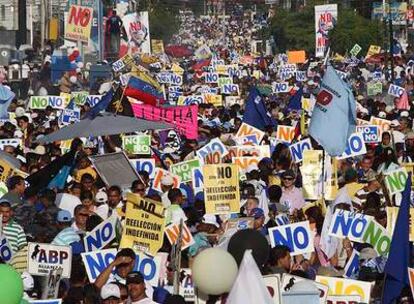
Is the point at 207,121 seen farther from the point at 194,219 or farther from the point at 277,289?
the point at 277,289

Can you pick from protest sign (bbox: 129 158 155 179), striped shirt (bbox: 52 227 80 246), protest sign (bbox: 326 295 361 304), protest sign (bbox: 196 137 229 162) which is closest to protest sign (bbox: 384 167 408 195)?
protest sign (bbox: 129 158 155 179)

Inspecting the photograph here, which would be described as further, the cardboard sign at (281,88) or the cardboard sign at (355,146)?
the cardboard sign at (281,88)

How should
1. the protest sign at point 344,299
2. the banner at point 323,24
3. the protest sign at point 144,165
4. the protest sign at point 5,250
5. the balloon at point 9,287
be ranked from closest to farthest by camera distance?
the balloon at point 9,287
the protest sign at point 344,299
the protest sign at point 5,250
the protest sign at point 144,165
the banner at point 323,24

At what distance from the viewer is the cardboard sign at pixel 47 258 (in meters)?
11.0

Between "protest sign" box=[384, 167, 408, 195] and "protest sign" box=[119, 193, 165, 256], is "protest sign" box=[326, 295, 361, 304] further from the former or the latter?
"protest sign" box=[384, 167, 408, 195]

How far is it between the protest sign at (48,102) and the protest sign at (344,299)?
651 inches

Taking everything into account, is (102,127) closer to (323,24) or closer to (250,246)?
(250,246)

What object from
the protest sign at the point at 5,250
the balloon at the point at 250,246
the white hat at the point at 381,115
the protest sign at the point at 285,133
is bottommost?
the white hat at the point at 381,115

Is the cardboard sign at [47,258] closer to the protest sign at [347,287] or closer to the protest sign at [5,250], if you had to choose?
the protest sign at [5,250]

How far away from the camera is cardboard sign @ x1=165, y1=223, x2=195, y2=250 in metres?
11.8

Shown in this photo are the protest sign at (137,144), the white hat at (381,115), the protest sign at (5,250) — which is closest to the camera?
the protest sign at (5,250)

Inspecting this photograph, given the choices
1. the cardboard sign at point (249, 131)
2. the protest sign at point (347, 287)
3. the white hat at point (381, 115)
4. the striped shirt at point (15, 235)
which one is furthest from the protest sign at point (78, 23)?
the protest sign at point (347, 287)

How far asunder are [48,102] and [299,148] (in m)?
9.43

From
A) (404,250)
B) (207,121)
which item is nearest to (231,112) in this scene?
(207,121)
